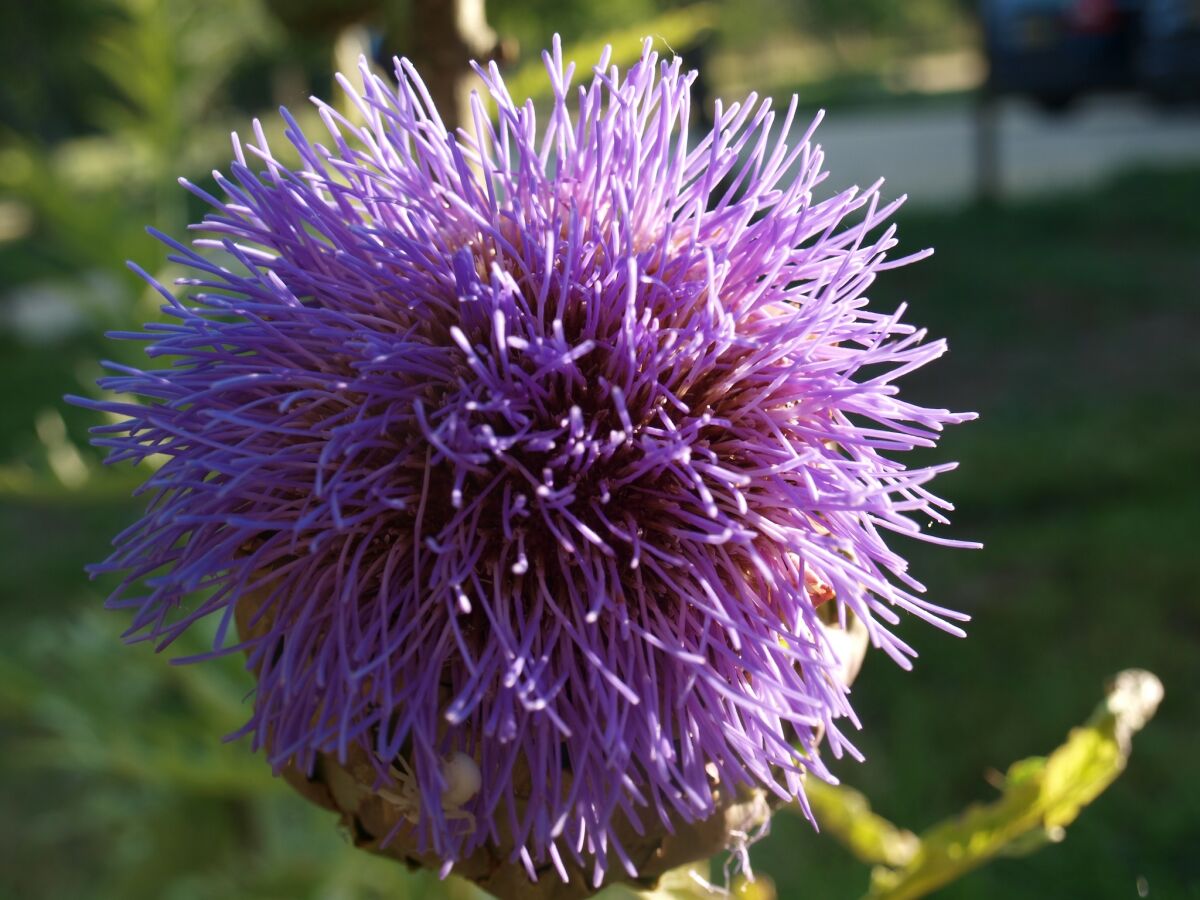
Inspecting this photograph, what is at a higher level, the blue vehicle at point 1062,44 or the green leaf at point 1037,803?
the green leaf at point 1037,803

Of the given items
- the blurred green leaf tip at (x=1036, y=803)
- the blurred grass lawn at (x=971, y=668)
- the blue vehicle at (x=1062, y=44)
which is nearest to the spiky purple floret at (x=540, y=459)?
the blurred green leaf tip at (x=1036, y=803)

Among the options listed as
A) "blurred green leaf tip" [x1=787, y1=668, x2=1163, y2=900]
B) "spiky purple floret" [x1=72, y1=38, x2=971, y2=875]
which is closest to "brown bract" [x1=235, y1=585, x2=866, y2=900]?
"spiky purple floret" [x1=72, y1=38, x2=971, y2=875]

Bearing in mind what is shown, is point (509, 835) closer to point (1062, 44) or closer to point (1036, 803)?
point (1036, 803)

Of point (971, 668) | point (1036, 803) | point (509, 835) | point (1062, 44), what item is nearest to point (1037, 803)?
point (1036, 803)

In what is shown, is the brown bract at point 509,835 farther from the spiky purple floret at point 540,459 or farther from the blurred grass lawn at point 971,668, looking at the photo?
the blurred grass lawn at point 971,668

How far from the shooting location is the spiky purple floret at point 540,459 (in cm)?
68

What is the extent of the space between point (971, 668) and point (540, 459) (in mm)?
2093

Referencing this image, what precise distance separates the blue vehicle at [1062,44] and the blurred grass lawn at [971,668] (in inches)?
169

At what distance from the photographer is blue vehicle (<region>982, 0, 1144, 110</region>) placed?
28.7 ft

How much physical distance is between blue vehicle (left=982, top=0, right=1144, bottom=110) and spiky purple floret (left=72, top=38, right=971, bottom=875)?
8.24m

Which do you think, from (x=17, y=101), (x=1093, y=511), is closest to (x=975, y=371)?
(x=1093, y=511)

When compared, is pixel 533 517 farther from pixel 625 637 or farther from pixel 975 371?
pixel 975 371

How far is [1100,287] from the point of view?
4883 millimetres

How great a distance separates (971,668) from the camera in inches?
102
